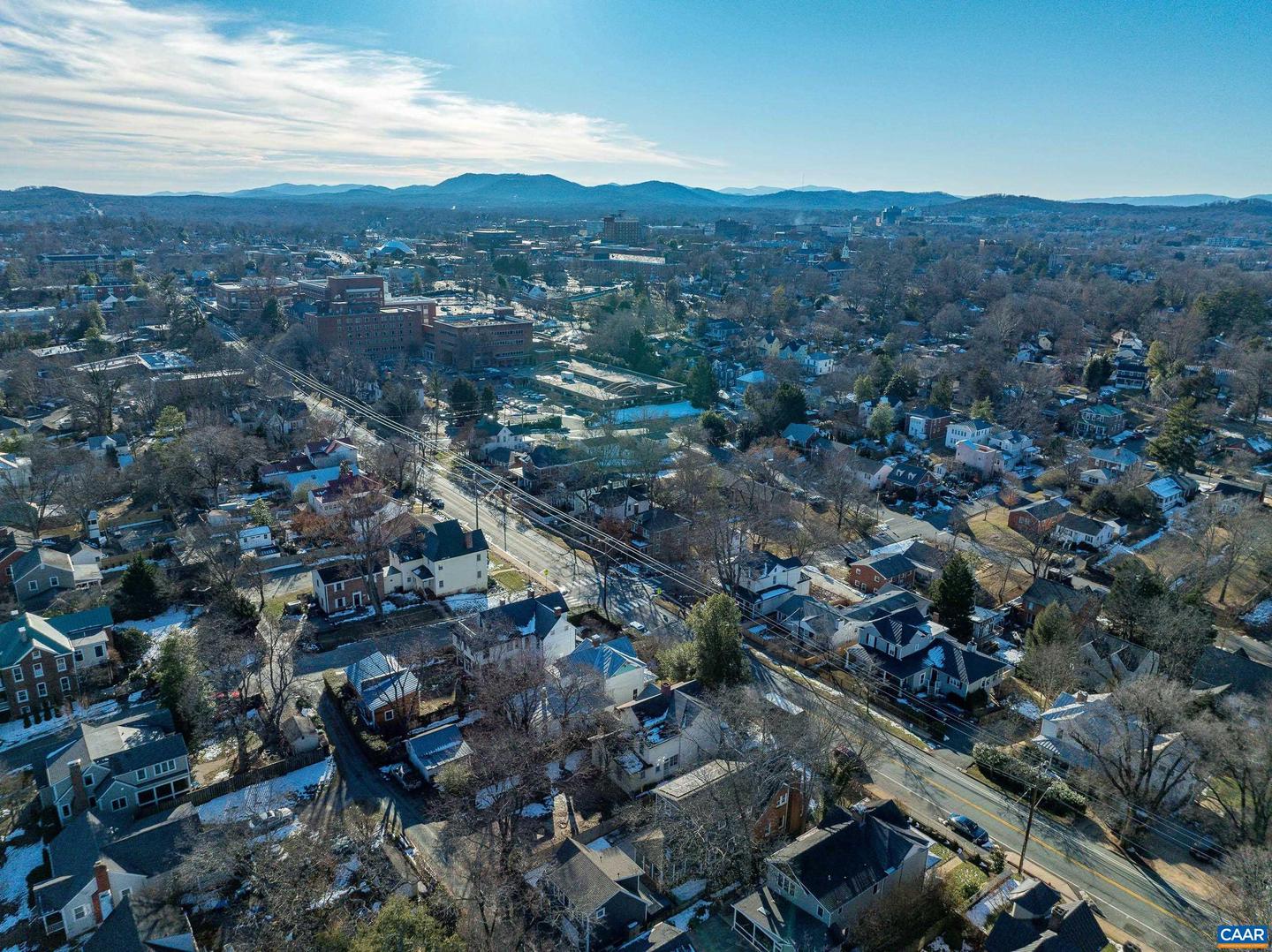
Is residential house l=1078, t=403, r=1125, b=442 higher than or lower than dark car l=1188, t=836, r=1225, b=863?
higher

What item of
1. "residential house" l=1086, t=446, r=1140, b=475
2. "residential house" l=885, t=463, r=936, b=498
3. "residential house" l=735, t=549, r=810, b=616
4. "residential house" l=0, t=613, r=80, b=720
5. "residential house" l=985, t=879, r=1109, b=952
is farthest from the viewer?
"residential house" l=1086, t=446, r=1140, b=475

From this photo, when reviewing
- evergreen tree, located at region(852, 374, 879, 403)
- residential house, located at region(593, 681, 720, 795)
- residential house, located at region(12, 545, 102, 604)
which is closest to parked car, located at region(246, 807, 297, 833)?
residential house, located at region(593, 681, 720, 795)

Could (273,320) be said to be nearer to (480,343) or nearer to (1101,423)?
(480,343)

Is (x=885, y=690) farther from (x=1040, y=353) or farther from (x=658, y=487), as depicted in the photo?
(x=1040, y=353)

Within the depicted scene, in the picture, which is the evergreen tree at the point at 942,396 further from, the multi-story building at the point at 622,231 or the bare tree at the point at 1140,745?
the multi-story building at the point at 622,231

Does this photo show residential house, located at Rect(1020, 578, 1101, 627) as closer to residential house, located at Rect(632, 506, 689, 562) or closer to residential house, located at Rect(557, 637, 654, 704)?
residential house, located at Rect(632, 506, 689, 562)
